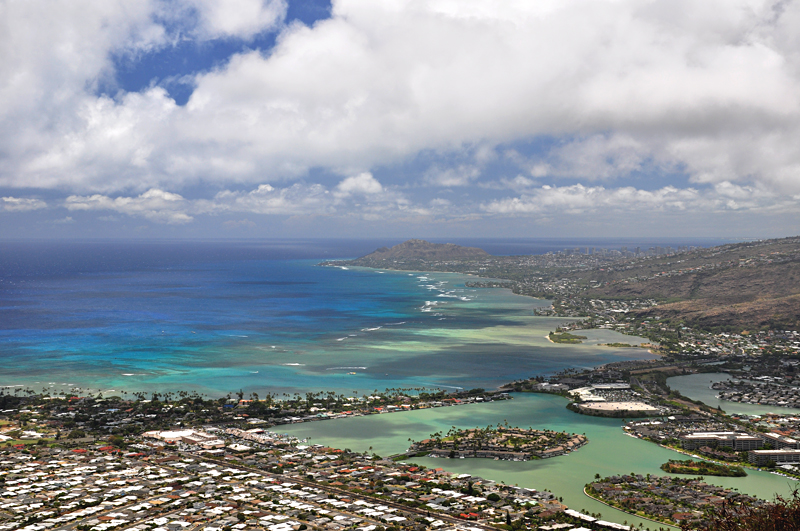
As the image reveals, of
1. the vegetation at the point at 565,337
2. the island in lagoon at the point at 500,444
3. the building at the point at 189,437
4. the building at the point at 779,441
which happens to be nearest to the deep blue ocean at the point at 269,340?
the vegetation at the point at 565,337

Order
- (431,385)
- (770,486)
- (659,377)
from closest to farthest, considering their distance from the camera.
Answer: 1. (770,486)
2. (431,385)
3. (659,377)

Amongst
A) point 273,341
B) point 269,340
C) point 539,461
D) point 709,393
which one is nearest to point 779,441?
point 539,461

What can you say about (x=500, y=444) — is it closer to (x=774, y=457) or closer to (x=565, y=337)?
(x=774, y=457)

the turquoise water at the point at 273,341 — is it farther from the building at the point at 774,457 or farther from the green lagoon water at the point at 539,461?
the building at the point at 774,457

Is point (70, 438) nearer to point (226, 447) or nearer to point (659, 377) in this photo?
point (226, 447)

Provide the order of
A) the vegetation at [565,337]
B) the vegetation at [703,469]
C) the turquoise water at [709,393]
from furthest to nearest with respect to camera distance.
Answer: the vegetation at [565,337] → the turquoise water at [709,393] → the vegetation at [703,469]

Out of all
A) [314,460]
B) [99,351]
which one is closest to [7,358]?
[99,351]
